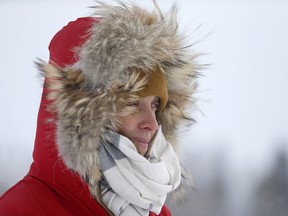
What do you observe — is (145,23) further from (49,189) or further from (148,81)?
(49,189)

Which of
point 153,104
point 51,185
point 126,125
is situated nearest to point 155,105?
point 153,104

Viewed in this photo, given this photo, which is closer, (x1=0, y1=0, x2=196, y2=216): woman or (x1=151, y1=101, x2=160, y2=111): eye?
(x1=0, y1=0, x2=196, y2=216): woman

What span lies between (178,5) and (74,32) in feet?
0.95

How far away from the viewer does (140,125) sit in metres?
1.45

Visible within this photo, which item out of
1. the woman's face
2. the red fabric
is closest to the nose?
the woman's face

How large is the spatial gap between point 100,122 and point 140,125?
103 mm

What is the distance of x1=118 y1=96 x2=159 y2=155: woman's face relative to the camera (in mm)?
1433

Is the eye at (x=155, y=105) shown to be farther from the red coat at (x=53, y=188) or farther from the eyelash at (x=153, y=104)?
the red coat at (x=53, y=188)

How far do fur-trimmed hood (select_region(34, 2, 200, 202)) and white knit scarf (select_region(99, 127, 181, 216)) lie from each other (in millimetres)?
31

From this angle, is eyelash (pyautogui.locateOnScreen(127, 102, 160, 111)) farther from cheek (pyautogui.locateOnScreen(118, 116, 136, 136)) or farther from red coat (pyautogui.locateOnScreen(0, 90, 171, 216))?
red coat (pyautogui.locateOnScreen(0, 90, 171, 216))

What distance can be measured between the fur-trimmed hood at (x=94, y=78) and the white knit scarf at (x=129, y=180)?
0.03m

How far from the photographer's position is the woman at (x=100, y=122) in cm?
139

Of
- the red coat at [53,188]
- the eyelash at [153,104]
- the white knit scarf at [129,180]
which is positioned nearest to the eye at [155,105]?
the eyelash at [153,104]

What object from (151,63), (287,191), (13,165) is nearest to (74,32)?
(151,63)
